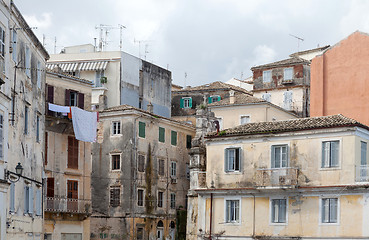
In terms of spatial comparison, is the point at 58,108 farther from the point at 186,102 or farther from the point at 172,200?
the point at 186,102

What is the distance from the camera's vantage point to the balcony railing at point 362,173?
40.4 metres

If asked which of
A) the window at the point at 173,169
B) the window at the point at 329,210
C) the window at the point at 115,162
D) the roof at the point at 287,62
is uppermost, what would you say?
the roof at the point at 287,62

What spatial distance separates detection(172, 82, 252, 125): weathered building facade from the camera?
77363 mm

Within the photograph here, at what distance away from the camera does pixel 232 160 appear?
45250mm

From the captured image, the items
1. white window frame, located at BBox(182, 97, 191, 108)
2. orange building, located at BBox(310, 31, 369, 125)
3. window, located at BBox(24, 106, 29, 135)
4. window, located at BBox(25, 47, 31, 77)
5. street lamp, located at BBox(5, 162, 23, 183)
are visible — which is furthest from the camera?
white window frame, located at BBox(182, 97, 191, 108)

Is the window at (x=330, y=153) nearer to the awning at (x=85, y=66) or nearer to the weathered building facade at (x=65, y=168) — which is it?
the weathered building facade at (x=65, y=168)

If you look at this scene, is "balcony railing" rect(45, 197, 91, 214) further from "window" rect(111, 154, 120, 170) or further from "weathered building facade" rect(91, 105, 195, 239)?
"window" rect(111, 154, 120, 170)

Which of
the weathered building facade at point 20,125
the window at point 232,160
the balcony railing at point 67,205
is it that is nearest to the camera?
the weathered building facade at point 20,125

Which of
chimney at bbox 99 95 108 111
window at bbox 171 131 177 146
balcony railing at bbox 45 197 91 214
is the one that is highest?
chimney at bbox 99 95 108 111

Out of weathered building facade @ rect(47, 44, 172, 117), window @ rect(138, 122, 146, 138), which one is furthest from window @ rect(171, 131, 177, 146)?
weathered building facade @ rect(47, 44, 172, 117)

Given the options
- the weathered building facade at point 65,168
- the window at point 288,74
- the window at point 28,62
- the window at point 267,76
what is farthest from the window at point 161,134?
the window at point 28,62

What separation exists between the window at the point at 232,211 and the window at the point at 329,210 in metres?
5.66

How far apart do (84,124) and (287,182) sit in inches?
619

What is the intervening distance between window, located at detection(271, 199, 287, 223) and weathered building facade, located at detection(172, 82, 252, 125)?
3335 centimetres
